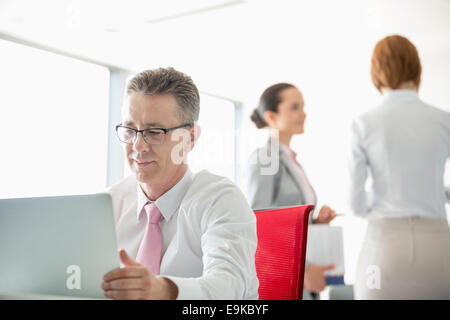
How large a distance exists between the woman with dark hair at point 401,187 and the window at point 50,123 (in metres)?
2.77

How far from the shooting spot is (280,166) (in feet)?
6.70

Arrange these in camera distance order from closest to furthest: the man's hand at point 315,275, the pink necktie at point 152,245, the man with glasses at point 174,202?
1. the man with glasses at point 174,202
2. the pink necktie at point 152,245
3. the man's hand at point 315,275

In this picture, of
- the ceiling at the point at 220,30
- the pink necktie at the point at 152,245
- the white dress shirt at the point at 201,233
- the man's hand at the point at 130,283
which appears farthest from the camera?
the ceiling at the point at 220,30

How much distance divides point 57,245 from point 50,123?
3.39m

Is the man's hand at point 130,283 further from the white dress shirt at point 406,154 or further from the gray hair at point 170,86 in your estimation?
the white dress shirt at point 406,154

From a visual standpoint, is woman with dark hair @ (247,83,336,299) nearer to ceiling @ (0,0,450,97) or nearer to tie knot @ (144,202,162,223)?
tie knot @ (144,202,162,223)

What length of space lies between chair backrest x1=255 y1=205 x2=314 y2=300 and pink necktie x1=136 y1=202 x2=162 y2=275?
0.27m

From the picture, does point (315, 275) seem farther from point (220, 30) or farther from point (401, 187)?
point (220, 30)

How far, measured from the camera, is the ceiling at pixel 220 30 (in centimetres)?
357

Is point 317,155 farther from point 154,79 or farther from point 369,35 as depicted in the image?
point 154,79

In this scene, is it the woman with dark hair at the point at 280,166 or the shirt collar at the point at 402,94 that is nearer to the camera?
the shirt collar at the point at 402,94

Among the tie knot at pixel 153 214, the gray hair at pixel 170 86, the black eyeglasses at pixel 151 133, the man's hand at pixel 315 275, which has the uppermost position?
the gray hair at pixel 170 86

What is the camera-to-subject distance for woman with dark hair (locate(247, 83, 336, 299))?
1898 millimetres

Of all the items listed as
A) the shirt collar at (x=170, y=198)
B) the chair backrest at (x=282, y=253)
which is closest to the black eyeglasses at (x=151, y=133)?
the shirt collar at (x=170, y=198)
